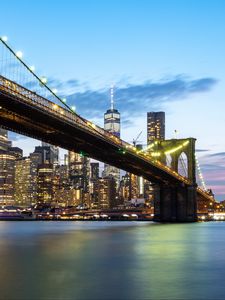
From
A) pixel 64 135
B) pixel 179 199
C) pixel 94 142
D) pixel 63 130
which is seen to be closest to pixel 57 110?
pixel 63 130

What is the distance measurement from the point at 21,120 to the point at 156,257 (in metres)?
23.1

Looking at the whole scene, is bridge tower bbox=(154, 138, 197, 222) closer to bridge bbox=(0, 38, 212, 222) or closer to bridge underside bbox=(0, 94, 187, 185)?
bridge bbox=(0, 38, 212, 222)

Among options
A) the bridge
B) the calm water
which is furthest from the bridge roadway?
the calm water

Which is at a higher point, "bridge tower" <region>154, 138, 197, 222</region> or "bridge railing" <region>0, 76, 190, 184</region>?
"bridge railing" <region>0, 76, 190, 184</region>

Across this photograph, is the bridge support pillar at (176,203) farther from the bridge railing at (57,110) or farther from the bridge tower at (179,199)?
the bridge railing at (57,110)

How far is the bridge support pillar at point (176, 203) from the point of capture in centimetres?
8725

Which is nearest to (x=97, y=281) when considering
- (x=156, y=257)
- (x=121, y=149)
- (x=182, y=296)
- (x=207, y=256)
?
(x=182, y=296)

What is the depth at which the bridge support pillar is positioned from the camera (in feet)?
286

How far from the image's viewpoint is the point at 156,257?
90.8 ft

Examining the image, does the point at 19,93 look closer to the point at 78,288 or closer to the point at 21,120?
the point at 21,120

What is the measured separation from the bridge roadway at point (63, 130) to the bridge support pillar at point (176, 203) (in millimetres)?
6994

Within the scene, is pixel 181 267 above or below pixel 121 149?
below

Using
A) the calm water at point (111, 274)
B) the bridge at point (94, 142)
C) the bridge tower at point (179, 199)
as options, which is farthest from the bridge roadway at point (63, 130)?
the calm water at point (111, 274)

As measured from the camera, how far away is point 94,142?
2370 inches
